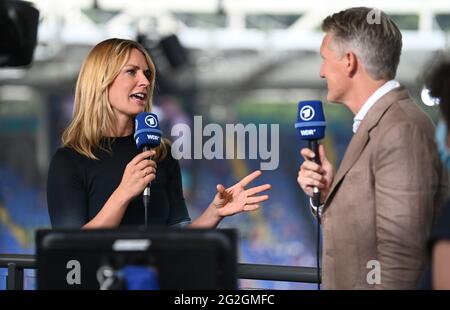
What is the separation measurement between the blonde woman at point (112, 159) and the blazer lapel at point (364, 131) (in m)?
0.45

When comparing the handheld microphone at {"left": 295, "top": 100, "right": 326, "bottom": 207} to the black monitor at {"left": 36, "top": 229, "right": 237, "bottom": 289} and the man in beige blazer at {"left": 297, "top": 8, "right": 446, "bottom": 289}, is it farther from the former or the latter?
the black monitor at {"left": 36, "top": 229, "right": 237, "bottom": 289}

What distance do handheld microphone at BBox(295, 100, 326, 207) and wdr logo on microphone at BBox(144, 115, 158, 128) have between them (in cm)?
43

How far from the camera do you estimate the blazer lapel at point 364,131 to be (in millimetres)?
2240

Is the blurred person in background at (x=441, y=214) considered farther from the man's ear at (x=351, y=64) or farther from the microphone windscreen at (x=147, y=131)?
the microphone windscreen at (x=147, y=131)

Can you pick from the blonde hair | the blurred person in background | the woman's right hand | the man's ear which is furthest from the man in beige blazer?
the blonde hair

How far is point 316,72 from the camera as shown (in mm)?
9289

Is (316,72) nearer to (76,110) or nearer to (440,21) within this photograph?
(440,21)

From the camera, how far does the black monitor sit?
181 centimetres

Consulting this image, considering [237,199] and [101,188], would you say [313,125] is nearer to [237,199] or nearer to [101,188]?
[237,199]

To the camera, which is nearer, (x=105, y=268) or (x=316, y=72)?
(x=105, y=268)

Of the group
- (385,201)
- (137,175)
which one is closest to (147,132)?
(137,175)

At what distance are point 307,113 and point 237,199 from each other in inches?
16.8

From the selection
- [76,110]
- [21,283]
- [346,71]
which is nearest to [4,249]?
[21,283]
